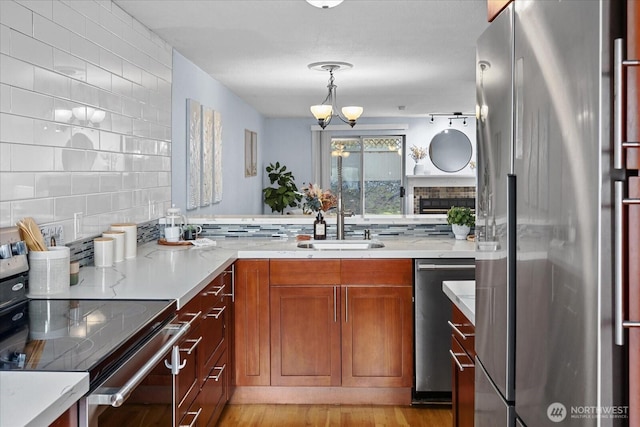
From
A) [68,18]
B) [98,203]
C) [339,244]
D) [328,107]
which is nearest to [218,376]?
[98,203]

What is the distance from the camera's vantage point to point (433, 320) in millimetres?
3402

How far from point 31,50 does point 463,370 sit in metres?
2.03

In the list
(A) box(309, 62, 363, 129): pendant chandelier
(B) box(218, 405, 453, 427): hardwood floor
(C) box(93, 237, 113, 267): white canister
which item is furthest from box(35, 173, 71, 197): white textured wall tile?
(A) box(309, 62, 363, 129): pendant chandelier

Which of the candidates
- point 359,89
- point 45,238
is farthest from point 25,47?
point 359,89

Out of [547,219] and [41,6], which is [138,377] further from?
[41,6]

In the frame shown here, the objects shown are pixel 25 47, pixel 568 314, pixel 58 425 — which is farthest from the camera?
pixel 25 47

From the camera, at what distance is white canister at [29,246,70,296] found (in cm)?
217

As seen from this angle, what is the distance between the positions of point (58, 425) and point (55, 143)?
1638 mm

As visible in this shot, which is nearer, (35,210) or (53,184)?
(35,210)

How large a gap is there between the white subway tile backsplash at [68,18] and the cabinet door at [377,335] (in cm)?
193

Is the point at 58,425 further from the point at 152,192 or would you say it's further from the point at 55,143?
the point at 152,192

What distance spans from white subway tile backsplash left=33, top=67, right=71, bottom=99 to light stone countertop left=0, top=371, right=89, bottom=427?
4.91 feet

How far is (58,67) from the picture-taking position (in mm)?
2561

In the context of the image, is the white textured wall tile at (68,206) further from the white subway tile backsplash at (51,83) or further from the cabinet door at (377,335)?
the cabinet door at (377,335)
